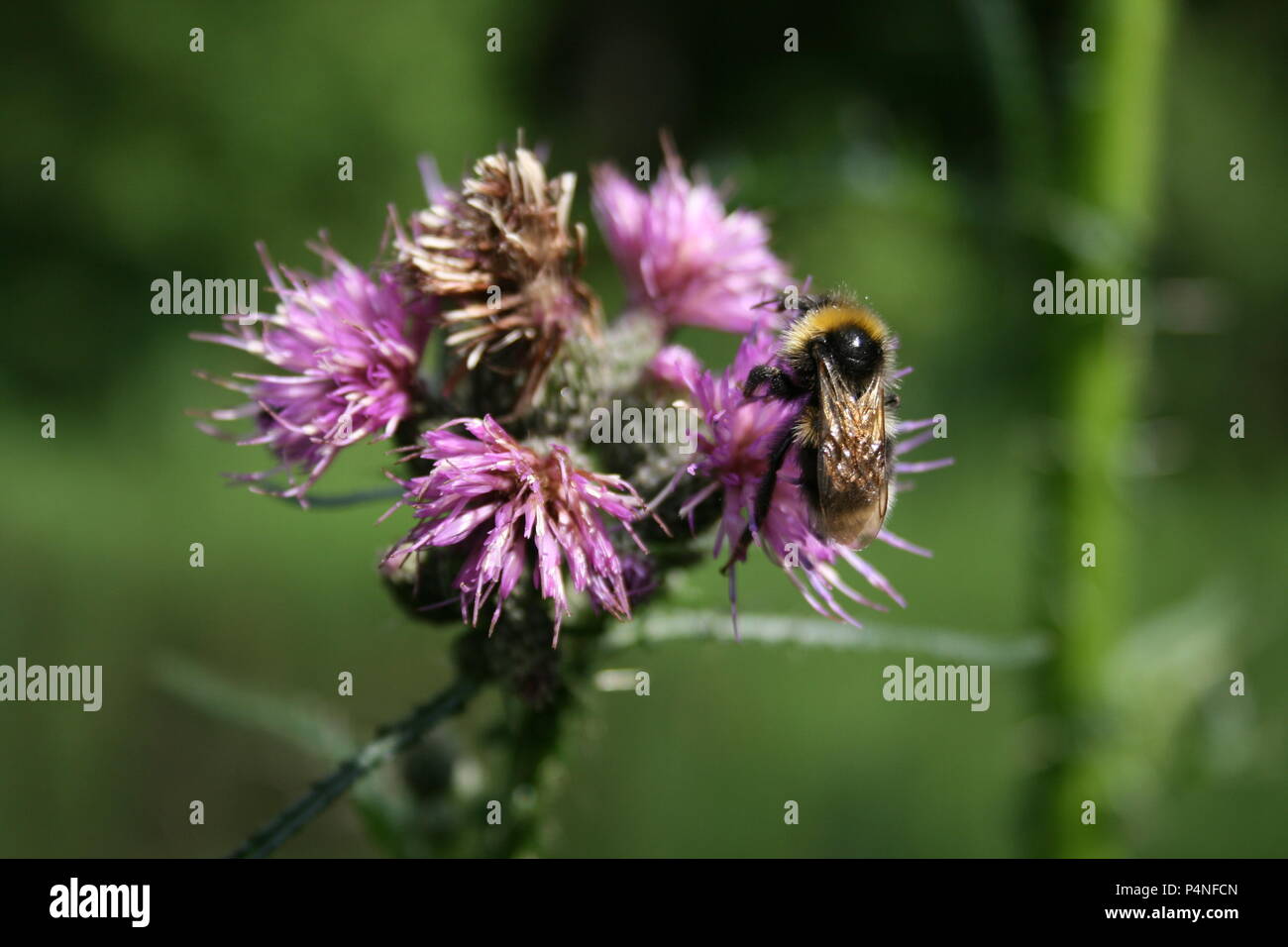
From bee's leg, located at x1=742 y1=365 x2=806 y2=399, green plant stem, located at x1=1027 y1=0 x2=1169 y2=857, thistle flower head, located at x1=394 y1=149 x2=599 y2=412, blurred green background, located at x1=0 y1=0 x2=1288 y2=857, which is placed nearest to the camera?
bee's leg, located at x1=742 y1=365 x2=806 y2=399

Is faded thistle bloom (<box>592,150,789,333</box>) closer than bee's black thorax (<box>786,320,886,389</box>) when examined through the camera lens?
No

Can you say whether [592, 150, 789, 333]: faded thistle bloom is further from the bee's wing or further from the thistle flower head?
the bee's wing

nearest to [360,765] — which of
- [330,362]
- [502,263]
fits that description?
[330,362]

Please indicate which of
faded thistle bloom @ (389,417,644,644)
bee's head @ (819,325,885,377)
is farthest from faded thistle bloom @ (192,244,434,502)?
bee's head @ (819,325,885,377)

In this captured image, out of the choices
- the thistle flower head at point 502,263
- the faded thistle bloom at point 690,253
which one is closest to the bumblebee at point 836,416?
the faded thistle bloom at point 690,253

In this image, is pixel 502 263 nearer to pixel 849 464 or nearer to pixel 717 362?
pixel 849 464

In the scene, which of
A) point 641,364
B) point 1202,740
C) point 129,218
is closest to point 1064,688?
point 1202,740
